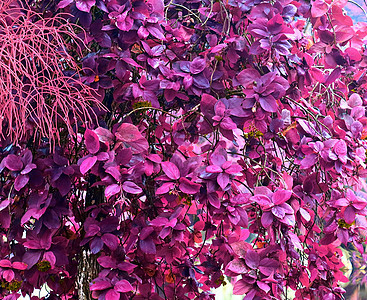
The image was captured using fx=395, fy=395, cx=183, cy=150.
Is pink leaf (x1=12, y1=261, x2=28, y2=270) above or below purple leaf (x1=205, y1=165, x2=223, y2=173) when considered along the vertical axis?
below

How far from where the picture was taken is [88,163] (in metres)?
0.80

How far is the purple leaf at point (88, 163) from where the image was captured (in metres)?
0.79

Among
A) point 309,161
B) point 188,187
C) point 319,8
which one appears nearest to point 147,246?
point 188,187

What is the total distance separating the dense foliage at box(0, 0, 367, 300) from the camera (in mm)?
839

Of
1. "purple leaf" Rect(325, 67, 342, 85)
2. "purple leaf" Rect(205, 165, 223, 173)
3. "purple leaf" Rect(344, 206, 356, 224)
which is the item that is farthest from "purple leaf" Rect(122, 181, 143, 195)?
"purple leaf" Rect(325, 67, 342, 85)

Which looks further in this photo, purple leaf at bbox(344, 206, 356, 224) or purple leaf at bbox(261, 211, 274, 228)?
purple leaf at bbox(344, 206, 356, 224)

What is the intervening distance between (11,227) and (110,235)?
28 cm

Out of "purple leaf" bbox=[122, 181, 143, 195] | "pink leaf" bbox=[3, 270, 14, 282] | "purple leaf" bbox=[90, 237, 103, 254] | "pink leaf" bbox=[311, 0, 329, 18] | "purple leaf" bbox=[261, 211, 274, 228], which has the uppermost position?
"pink leaf" bbox=[311, 0, 329, 18]

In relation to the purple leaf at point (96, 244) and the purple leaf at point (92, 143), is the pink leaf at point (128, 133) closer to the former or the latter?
the purple leaf at point (92, 143)

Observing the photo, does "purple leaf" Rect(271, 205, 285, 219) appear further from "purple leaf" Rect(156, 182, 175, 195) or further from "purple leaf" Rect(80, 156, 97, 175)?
"purple leaf" Rect(80, 156, 97, 175)

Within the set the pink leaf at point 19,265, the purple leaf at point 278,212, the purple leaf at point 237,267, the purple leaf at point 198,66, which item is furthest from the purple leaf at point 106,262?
the purple leaf at point 198,66

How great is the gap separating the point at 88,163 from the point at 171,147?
409 millimetres

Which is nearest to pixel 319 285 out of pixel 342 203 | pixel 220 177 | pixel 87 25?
pixel 342 203

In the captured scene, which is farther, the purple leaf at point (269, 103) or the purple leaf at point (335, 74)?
the purple leaf at point (335, 74)
